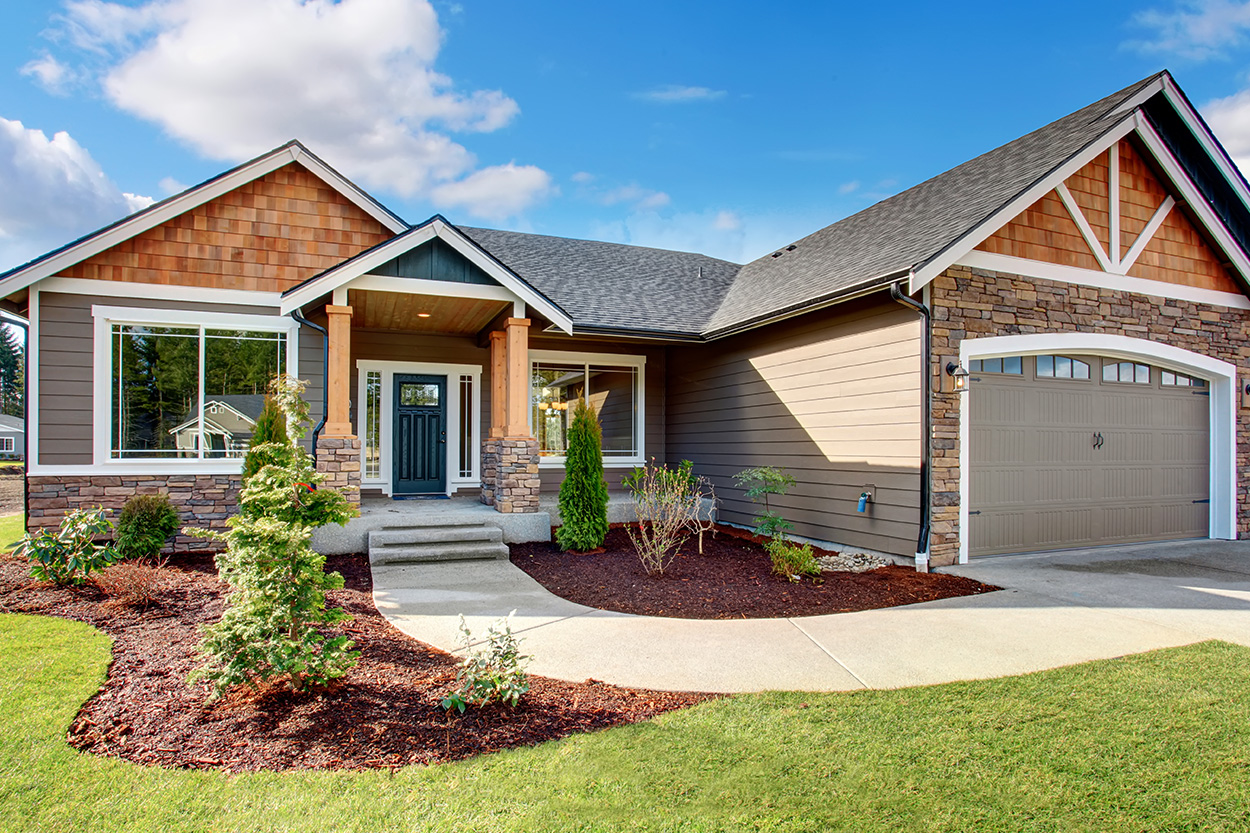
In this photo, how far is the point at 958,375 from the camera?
7133 millimetres

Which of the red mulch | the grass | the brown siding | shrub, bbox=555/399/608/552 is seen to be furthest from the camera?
the brown siding

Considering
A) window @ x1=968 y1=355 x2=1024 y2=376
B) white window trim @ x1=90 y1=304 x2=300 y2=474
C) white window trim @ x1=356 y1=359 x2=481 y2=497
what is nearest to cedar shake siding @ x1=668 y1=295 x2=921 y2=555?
window @ x1=968 y1=355 x2=1024 y2=376

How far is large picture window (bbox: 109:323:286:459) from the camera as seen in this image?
827 cm

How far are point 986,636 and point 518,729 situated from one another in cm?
345

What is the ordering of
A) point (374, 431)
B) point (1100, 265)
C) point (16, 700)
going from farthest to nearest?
point (374, 431)
point (1100, 265)
point (16, 700)

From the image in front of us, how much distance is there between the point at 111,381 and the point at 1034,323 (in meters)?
11.1

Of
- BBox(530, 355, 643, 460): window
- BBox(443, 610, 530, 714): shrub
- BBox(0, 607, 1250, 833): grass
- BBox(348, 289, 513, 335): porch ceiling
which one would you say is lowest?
BBox(0, 607, 1250, 833): grass

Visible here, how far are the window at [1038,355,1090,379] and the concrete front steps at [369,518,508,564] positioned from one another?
679 centimetres

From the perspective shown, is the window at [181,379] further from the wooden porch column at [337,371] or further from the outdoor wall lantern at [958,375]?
the outdoor wall lantern at [958,375]

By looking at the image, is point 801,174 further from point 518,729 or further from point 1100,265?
point 518,729

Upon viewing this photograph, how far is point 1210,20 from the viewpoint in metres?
8.99

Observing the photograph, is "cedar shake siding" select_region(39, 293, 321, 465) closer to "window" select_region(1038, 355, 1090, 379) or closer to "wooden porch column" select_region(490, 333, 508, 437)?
"wooden porch column" select_region(490, 333, 508, 437)

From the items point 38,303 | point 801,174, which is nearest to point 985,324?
point 801,174

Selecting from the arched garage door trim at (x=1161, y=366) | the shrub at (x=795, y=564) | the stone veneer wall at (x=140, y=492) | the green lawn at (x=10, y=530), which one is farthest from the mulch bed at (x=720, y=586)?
the green lawn at (x=10, y=530)
